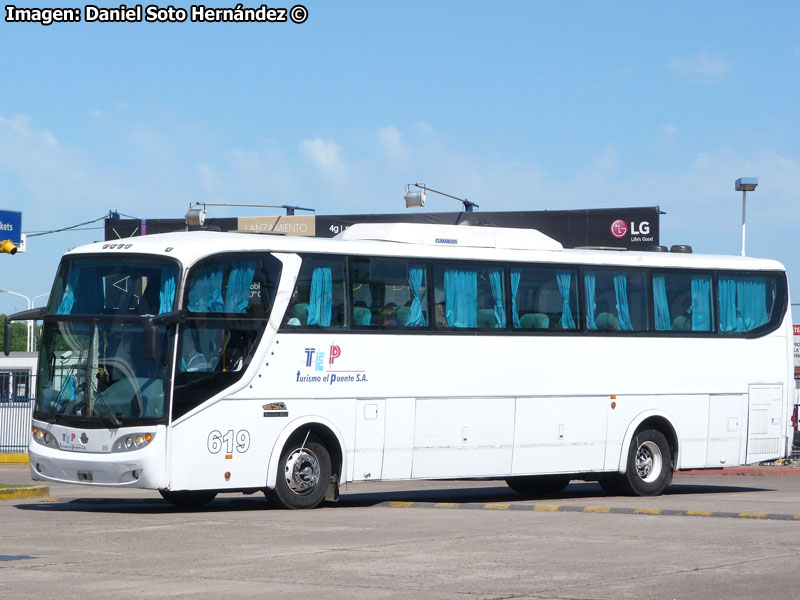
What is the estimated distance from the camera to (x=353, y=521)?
49.0 ft

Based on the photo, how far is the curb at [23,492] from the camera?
20125 mm

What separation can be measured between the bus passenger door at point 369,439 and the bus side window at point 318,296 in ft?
3.91

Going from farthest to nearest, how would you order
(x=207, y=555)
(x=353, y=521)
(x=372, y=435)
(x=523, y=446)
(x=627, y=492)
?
1. (x=627, y=492)
2. (x=523, y=446)
3. (x=372, y=435)
4. (x=353, y=521)
5. (x=207, y=555)

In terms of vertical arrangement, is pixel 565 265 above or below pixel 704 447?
above

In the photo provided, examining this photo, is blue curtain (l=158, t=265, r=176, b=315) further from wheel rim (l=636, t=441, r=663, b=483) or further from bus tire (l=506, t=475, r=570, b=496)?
wheel rim (l=636, t=441, r=663, b=483)

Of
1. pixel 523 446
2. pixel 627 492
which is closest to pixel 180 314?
pixel 523 446

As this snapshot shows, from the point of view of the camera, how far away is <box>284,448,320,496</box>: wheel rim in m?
16.8

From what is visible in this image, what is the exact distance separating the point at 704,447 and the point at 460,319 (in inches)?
200

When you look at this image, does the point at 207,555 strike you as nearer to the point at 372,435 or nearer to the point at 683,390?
the point at 372,435

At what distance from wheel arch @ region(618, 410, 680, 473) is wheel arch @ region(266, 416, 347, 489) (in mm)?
4921

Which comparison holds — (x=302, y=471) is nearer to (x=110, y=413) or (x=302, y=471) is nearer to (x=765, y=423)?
(x=110, y=413)

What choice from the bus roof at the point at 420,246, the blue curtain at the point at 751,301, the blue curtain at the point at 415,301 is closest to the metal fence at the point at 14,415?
the bus roof at the point at 420,246

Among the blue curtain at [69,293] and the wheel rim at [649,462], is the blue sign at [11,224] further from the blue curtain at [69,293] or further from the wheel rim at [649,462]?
the wheel rim at [649,462]

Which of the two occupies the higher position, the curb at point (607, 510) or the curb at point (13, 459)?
the curb at point (607, 510)
